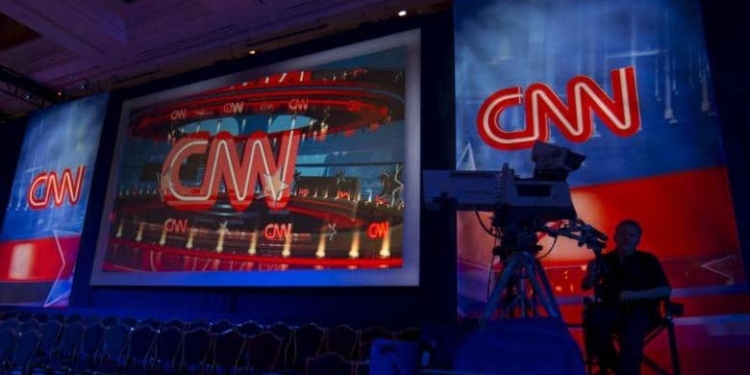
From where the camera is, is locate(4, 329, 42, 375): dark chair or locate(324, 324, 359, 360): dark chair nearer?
locate(324, 324, 359, 360): dark chair

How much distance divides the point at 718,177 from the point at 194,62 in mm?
5877

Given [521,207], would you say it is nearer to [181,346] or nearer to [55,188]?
[181,346]

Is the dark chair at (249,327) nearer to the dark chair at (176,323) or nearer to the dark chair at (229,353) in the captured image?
the dark chair at (229,353)

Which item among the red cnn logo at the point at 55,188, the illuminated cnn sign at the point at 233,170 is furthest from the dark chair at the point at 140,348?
the red cnn logo at the point at 55,188

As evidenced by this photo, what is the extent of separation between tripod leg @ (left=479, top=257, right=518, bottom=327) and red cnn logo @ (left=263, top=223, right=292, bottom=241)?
2935 millimetres

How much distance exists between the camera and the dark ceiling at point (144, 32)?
5574 mm

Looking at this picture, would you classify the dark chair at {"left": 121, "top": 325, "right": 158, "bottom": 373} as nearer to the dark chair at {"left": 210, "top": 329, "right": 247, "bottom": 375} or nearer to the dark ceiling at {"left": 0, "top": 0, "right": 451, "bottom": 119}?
the dark chair at {"left": 210, "top": 329, "right": 247, "bottom": 375}

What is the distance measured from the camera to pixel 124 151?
254 inches

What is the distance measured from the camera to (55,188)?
7035 mm

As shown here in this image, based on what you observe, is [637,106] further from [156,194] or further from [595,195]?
[156,194]

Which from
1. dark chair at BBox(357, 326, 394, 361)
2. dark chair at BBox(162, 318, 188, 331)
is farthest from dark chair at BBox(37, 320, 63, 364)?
dark chair at BBox(357, 326, 394, 361)

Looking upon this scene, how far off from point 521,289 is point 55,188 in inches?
271

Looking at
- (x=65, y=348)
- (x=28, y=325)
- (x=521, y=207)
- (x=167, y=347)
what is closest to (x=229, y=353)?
(x=167, y=347)

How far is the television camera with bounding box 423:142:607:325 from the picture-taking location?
94.2 inches
